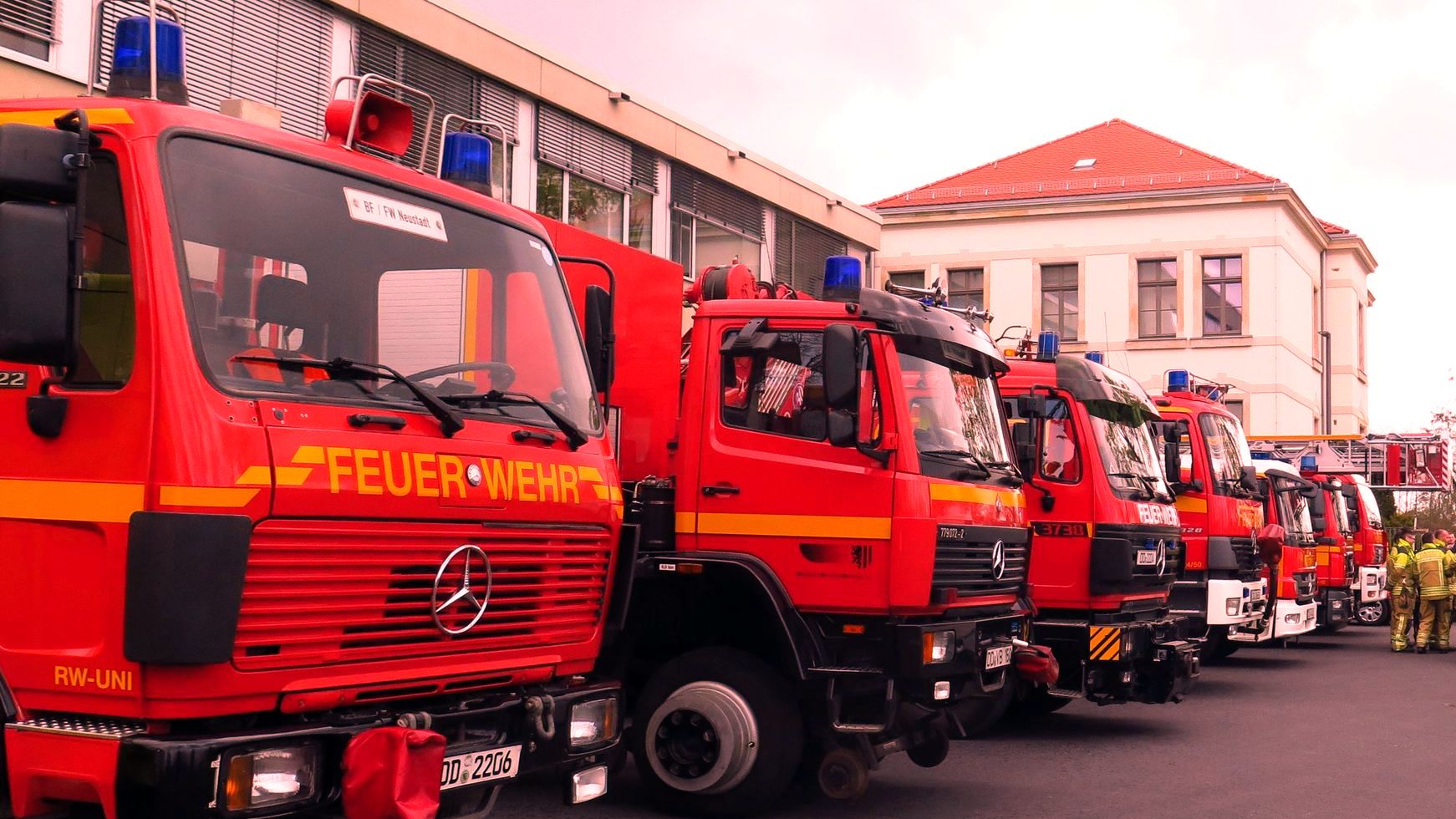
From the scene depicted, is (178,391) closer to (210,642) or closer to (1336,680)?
(210,642)

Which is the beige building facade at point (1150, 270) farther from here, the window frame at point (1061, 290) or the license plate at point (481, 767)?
the license plate at point (481, 767)

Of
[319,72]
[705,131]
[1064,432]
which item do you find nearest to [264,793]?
[1064,432]

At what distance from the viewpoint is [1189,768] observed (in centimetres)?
1023

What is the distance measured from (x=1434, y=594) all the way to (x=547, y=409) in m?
19.3

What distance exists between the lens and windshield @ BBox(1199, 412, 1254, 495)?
1430 cm

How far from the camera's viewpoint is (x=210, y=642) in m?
4.31

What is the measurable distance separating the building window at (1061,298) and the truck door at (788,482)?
37.7 m

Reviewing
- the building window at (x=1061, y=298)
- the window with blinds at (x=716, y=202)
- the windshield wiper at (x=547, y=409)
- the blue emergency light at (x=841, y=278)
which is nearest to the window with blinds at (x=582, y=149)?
the window with blinds at (x=716, y=202)

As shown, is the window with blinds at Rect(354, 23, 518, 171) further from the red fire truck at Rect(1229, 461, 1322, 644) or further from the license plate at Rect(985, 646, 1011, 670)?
the red fire truck at Rect(1229, 461, 1322, 644)

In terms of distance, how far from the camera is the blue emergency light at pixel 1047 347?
11219 mm

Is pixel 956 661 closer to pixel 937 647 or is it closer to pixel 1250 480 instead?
pixel 937 647

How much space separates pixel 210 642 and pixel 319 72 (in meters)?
11.4

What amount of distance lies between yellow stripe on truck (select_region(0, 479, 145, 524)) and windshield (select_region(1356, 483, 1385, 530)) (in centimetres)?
2538

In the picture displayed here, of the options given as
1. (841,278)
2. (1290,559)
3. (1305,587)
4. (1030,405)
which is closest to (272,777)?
(841,278)
